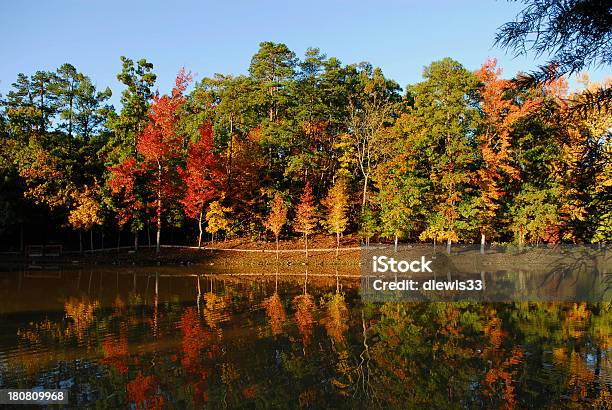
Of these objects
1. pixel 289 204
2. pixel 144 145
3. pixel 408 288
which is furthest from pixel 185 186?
pixel 408 288

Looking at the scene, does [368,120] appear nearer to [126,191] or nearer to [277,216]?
[277,216]

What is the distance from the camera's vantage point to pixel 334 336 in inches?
563

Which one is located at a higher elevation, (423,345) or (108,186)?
(108,186)

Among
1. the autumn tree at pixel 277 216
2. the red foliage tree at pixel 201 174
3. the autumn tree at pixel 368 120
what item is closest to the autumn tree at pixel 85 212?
the red foliage tree at pixel 201 174

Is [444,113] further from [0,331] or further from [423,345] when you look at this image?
[0,331]

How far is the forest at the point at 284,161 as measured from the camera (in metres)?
34.2

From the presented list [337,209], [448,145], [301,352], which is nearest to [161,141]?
[337,209]

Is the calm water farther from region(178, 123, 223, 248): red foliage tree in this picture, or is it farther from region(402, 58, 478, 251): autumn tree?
region(178, 123, 223, 248): red foliage tree

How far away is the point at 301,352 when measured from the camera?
41.1ft

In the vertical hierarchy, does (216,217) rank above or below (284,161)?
below

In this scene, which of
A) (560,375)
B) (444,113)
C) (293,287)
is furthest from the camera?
(444,113)

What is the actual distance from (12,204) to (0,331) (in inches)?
1154

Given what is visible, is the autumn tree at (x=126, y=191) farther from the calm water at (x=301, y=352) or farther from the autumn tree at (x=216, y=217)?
the calm water at (x=301, y=352)

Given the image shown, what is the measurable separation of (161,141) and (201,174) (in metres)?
4.09
